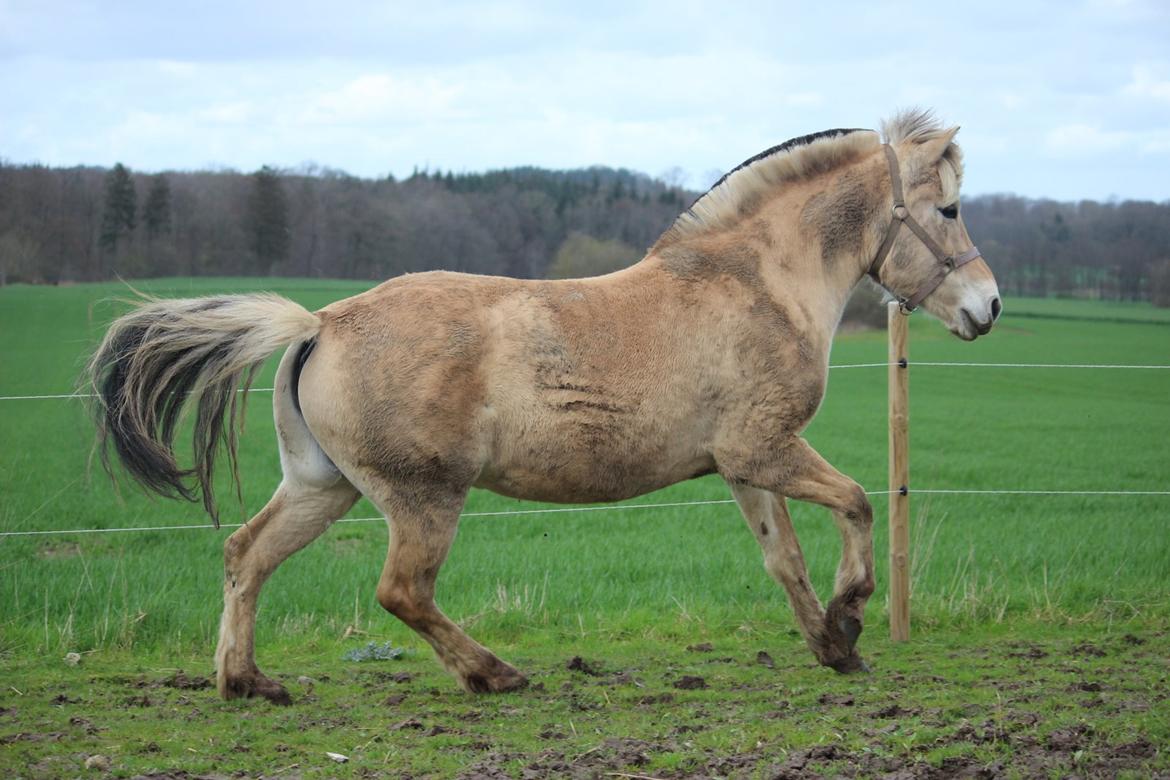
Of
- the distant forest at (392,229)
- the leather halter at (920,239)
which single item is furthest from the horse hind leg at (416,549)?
the distant forest at (392,229)

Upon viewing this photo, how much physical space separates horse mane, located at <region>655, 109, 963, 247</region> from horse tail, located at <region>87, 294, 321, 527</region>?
71.9 inches

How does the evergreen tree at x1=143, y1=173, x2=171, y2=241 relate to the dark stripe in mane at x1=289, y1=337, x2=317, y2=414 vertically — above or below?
above

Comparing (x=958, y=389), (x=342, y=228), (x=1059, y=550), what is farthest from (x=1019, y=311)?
(x=1059, y=550)

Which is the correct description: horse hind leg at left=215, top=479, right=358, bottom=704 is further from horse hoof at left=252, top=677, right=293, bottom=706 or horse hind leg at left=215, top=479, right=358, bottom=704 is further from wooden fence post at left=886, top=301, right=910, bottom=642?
wooden fence post at left=886, top=301, right=910, bottom=642

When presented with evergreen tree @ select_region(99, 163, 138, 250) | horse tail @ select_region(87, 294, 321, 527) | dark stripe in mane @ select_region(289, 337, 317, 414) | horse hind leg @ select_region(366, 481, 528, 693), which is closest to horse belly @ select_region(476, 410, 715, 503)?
horse hind leg @ select_region(366, 481, 528, 693)

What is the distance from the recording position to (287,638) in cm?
605

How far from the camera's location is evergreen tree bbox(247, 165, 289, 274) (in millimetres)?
20375

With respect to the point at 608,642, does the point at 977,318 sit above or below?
above

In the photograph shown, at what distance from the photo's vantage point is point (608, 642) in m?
6.00

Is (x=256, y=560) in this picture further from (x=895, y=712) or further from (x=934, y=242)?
(x=934, y=242)

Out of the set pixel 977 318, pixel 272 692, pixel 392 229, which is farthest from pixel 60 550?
pixel 392 229

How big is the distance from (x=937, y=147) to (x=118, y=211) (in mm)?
17526

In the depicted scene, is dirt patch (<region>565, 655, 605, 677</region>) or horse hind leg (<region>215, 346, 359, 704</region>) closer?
horse hind leg (<region>215, 346, 359, 704</region>)

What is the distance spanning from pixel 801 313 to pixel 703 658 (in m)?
1.81
